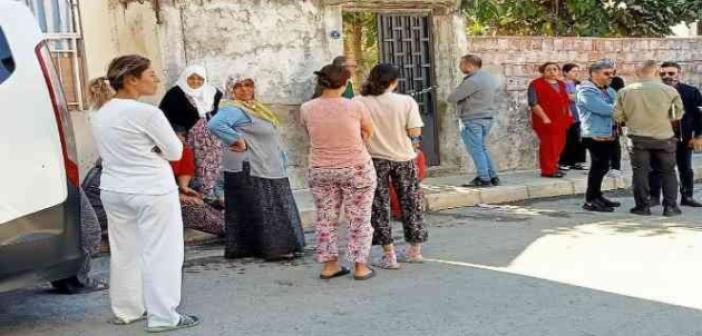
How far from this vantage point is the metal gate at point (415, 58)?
1048 cm

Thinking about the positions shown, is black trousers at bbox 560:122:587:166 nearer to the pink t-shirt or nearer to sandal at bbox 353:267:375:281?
sandal at bbox 353:267:375:281

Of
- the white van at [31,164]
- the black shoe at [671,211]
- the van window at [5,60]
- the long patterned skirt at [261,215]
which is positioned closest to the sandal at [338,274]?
the long patterned skirt at [261,215]

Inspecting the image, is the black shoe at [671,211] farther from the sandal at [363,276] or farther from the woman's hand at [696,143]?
the sandal at [363,276]

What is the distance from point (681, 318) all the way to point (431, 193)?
483 cm

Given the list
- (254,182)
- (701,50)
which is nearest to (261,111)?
(254,182)

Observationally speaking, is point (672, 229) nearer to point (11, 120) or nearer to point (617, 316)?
point (617, 316)

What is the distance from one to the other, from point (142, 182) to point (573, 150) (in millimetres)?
7983

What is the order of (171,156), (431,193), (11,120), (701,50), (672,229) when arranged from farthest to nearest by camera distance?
(701,50), (431,193), (672,229), (171,156), (11,120)

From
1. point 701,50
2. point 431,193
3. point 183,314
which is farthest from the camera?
point 701,50

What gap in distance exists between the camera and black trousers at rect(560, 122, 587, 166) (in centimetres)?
1112

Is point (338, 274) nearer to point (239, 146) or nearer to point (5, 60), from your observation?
point (239, 146)

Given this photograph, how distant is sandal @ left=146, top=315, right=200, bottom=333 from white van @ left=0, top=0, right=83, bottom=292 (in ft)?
1.86

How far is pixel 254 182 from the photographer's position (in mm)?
6340

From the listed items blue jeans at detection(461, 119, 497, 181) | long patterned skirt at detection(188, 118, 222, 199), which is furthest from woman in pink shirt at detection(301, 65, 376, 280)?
blue jeans at detection(461, 119, 497, 181)
